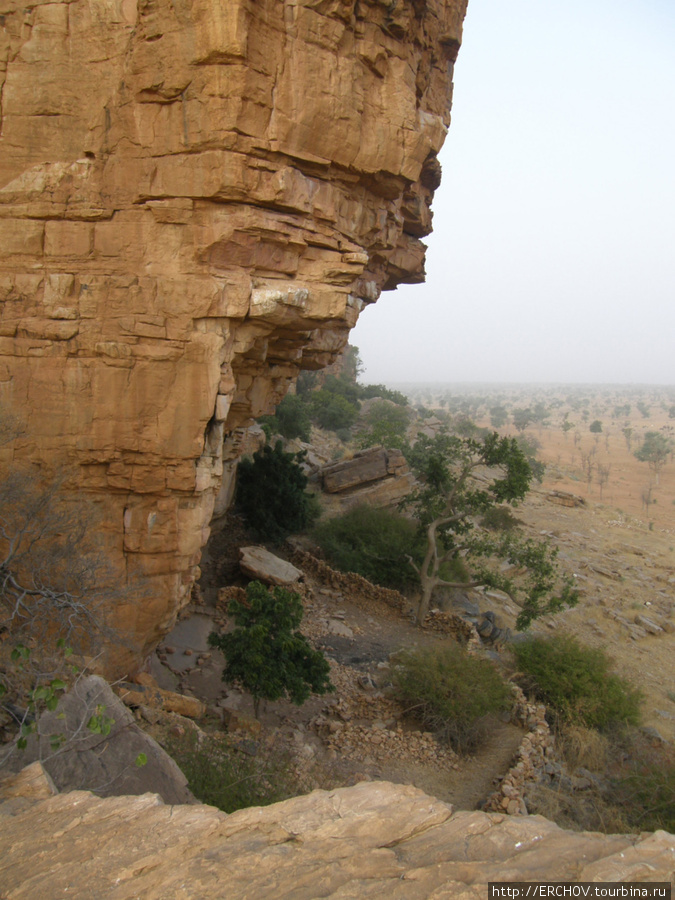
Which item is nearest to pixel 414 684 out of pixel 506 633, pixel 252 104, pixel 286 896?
pixel 506 633

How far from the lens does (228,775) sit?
565 cm

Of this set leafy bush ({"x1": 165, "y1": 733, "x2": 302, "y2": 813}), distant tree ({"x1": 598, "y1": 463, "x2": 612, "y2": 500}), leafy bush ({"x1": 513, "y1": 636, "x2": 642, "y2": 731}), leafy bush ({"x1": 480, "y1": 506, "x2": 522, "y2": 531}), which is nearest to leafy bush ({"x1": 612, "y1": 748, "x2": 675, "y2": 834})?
leafy bush ({"x1": 513, "y1": 636, "x2": 642, "y2": 731})

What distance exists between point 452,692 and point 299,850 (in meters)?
6.98

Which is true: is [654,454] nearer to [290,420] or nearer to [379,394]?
[379,394]

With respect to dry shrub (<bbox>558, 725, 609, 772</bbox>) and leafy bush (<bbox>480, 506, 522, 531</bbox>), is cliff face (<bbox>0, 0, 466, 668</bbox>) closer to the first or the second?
dry shrub (<bbox>558, 725, 609, 772</bbox>)

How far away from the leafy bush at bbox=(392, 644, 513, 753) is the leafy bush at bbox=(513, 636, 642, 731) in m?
1.10

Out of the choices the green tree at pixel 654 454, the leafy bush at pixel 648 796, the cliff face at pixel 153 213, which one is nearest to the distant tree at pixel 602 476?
the green tree at pixel 654 454

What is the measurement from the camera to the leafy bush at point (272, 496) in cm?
1511

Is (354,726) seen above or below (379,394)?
below

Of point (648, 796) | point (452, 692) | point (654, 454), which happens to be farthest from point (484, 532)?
point (654, 454)

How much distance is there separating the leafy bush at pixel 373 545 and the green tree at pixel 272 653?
21.1 ft

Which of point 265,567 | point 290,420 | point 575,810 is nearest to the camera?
point 575,810

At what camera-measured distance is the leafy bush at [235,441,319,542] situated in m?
15.1

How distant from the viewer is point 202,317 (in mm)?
6801
